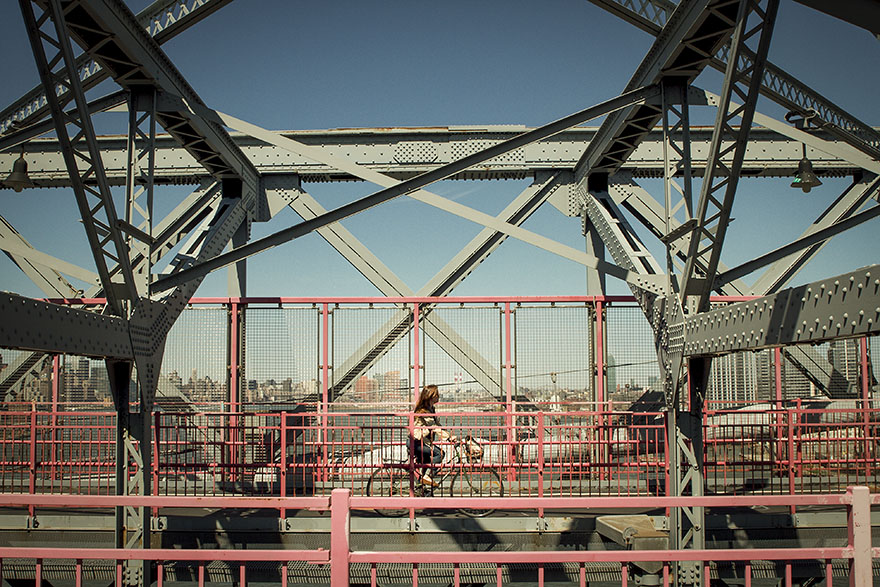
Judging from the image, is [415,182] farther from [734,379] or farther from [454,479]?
[734,379]

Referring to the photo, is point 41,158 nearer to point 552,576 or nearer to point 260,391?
point 260,391

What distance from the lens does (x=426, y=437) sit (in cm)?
972

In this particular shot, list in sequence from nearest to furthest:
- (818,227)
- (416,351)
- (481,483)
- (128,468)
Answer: (128,468) → (481,483) → (416,351) → (818,227)

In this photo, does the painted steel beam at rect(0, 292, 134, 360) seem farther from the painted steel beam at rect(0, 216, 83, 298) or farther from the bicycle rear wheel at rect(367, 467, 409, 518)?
the painted steel beam at rect(0, 216, 83, 298)

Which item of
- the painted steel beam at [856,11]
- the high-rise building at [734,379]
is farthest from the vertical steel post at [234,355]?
the painted steel beam at [856,11]

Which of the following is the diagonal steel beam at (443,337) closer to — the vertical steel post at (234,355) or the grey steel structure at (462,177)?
the grey steel structure at (462,177)

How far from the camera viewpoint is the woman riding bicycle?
377 inches

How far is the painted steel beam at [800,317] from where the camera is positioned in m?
4.61

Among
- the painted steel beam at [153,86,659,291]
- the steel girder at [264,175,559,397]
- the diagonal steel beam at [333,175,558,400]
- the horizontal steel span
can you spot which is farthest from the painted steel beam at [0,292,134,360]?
the horizontal steel span

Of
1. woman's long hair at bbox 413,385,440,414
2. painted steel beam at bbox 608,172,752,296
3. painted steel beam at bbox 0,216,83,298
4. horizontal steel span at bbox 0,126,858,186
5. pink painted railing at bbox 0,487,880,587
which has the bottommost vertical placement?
pink painted railing at bbox 0,487,880,587

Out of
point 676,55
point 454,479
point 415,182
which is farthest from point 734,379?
point 415,182

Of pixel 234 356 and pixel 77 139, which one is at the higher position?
pixel 77 139

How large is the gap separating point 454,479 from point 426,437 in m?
1.12

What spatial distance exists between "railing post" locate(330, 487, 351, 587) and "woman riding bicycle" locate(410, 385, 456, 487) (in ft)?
17.4
